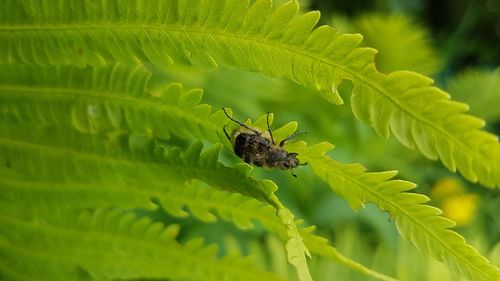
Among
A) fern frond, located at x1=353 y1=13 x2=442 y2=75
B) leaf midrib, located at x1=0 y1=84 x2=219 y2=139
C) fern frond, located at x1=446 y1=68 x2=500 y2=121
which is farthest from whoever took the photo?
fern frond, located at x1=446 y1=68 x2=500 y2=121

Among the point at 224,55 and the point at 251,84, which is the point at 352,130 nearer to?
the point at 251,84

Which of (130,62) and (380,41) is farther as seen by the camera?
(380,41)

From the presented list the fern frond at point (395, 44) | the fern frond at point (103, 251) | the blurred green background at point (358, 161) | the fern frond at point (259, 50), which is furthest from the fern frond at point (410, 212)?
the fern frond at point (395, 44)

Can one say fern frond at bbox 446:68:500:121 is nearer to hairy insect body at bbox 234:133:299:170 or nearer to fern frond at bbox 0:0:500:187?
hairy insect body at bbox 234:133:299:170

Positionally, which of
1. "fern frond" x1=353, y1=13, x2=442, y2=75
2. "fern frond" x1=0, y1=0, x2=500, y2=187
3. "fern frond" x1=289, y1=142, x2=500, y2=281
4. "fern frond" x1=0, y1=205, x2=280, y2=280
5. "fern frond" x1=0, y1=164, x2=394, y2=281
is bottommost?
"fern frond" x1=353, y1=13, x2=442, y2=75

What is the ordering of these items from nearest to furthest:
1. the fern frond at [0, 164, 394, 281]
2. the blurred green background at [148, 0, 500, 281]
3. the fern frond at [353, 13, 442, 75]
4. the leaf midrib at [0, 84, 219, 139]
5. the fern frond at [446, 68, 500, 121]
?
1. the leaf midrib at [0, 84, 219, 139]
2. the fern frond at [0, 164, 394, 281]
3. the blurred green background at [148, 0, 500, 281]
4. the fern frond at [353, 13, 442, 75]
5. the fern frond at [446, 68, 500, 121]

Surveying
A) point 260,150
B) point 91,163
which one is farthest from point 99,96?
point 260,150

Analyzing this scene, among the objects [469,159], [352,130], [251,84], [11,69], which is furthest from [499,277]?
[352,130]

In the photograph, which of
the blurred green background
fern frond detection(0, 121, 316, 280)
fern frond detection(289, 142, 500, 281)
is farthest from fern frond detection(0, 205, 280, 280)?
the blurred green background
